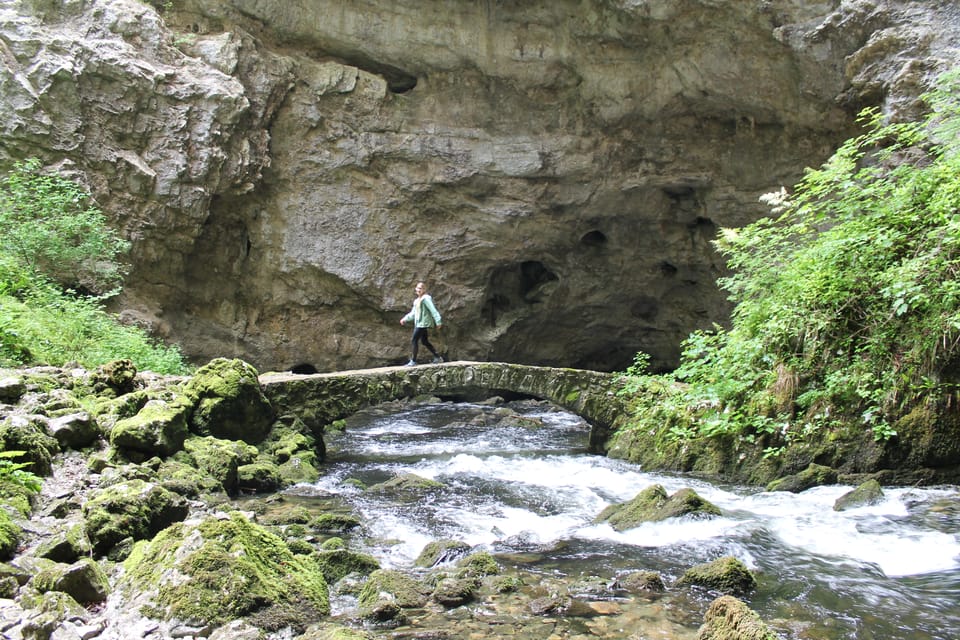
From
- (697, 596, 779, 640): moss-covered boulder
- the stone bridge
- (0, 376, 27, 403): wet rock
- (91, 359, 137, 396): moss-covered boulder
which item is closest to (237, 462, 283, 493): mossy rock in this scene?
(91, 359, 137, 396): moss-covered boulder

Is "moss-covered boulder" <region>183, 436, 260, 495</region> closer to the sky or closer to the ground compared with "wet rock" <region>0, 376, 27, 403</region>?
closer to the ground

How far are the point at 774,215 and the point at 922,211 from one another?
9.97m

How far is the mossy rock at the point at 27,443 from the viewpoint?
4.65 meters

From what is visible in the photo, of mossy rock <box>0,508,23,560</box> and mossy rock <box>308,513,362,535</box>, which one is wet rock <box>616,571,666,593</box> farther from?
mossy rock <box>0,508,23,560</box>

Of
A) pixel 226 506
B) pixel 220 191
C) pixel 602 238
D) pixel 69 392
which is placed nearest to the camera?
pixel 226 506

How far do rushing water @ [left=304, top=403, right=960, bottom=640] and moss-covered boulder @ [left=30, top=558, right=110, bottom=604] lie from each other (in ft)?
6.38

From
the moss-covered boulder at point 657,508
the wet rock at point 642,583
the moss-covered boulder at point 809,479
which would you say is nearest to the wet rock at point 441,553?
the wet rock at point 642,583

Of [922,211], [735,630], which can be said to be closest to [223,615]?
[735,630]

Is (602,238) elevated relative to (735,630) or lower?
elevated

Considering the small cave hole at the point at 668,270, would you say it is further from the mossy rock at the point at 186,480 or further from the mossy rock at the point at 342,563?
the mossy rock at the point at 342,563

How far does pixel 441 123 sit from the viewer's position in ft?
55.4

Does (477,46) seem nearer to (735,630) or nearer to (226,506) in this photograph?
(226,506)

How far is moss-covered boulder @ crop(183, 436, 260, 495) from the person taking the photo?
6.46 meters

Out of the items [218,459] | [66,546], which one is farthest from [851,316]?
[66,546]
